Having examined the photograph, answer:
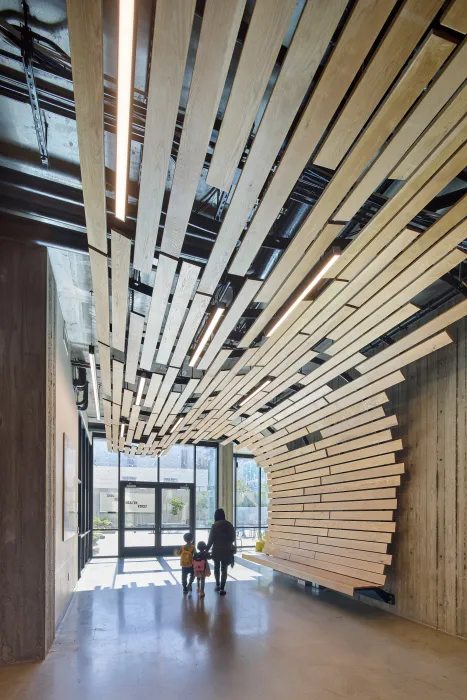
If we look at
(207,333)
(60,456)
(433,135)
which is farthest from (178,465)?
(433,135)

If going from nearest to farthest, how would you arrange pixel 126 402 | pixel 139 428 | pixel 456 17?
1. pixel 456 17
2. pixel 126 402
3. pixel 139 428

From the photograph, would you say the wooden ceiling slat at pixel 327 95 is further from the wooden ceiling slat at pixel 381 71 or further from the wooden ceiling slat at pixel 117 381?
the wooden ceiling slat at pixel 117 381

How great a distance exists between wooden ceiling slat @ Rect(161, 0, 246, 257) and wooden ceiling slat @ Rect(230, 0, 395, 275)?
16.0 inches

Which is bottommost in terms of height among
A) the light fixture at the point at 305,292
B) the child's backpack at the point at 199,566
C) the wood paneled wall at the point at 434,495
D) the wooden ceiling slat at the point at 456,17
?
the child's backpack at the point at 199,566

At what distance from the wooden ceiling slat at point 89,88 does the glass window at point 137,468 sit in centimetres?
1398

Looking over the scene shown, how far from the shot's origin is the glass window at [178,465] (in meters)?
16.3

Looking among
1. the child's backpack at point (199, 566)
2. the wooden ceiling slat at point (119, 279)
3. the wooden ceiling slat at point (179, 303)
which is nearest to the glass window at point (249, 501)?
the child's backpack at point (199, 566)

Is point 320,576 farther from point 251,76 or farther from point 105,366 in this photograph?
point 251,76

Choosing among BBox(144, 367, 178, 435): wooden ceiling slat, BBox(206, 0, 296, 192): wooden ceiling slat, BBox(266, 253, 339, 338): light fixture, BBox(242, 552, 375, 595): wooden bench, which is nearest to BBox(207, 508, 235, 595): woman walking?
BBox(242, 552, 375, 595): wooden bench

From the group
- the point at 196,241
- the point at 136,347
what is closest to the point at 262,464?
the point at 136,347

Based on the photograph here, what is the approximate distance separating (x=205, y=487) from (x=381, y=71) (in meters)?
15.8

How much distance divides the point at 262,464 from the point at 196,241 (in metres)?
8.26

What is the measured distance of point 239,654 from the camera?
5125mm

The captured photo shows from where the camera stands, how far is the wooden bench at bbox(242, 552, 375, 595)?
6703 millimetres
